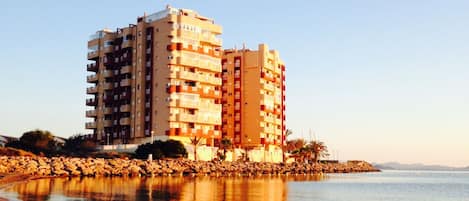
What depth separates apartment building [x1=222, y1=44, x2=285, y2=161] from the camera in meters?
147

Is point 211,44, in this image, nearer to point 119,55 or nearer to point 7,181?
point 119,55

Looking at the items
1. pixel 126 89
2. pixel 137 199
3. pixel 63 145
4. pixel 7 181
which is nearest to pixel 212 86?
pixel 126 89

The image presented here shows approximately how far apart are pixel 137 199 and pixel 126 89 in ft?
293

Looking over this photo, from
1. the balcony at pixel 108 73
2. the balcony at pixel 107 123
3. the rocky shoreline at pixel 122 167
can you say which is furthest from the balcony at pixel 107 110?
the rocky shoreline at pixel 122 167

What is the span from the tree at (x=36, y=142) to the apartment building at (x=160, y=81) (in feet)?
70.9

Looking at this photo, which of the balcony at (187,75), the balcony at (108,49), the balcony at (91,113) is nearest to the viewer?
the balcony at (187,75)

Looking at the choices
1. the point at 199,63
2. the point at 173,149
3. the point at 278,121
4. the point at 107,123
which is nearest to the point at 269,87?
the point at 278,121

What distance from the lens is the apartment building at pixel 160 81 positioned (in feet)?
398

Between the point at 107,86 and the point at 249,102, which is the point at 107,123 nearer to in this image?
the point at 107,86

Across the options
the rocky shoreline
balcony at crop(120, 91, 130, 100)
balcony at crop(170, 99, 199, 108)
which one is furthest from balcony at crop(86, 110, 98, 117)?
the rocky shoreline

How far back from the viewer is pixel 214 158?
122m

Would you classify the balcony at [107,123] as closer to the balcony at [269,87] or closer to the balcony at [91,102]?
the balcony at [91,102]

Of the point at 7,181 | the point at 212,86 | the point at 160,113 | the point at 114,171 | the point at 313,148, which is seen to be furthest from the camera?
the point at 313,148

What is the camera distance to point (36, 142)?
10275cm
